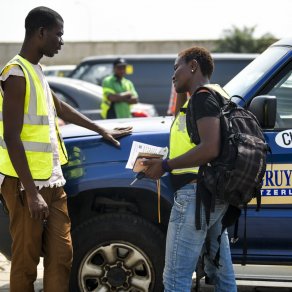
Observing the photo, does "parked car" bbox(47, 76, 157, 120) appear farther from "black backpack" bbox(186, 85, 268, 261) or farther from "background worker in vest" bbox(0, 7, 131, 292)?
"black backpack" bbox(186, 85, 268, 261)

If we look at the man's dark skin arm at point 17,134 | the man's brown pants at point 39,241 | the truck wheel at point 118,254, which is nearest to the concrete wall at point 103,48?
the truck wheel at point 118,254

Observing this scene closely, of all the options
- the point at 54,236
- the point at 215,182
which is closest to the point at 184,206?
the point at 215,182

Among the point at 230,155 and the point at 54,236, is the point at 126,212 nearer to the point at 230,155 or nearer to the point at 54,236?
the point at 54,236

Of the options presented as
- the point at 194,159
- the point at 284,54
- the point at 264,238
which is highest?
the point at 284,54

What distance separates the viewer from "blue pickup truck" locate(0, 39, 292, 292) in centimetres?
479

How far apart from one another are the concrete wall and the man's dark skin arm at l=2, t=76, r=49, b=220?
35549 millimetres

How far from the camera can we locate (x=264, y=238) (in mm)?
4875

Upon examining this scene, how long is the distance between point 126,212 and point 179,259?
1.01 m

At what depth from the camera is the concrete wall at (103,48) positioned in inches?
1604

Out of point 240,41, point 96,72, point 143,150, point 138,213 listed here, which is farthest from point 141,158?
point 240,41

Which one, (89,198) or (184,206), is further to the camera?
(89,198)

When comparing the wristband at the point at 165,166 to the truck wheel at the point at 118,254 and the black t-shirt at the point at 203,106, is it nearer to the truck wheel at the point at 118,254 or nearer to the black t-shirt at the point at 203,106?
the black t-shirt at the point at 203,106

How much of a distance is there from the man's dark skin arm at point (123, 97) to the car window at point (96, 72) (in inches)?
192

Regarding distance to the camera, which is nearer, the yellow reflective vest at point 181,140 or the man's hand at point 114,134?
the yellow reflective vest at point 181,140
